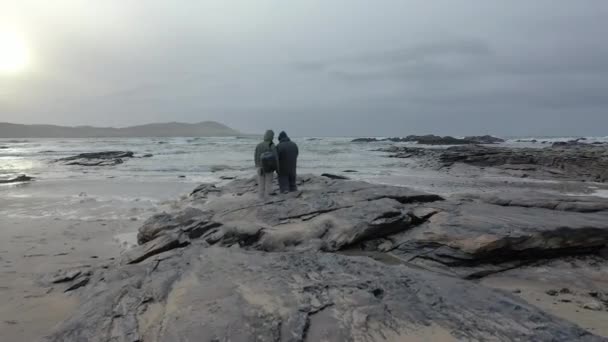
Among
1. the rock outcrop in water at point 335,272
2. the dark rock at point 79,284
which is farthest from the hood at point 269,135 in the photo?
the dark rock at point 79,284

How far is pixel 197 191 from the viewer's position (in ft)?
39.1

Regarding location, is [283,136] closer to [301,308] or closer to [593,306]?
[301,308]

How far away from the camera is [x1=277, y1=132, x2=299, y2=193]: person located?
30.9 feet

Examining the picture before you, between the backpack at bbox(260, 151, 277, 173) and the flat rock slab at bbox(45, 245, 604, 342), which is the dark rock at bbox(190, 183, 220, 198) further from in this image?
the flat rock slab at bbox(45, 245, 604, 342)

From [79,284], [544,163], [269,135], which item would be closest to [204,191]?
[269,135]

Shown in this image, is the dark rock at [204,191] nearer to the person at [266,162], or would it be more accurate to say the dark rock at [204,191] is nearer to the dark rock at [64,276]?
the person at [266,162]

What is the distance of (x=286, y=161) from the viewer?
9.39 metres

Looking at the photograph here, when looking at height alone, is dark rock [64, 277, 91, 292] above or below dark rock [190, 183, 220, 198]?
below

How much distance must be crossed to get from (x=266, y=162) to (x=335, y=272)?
519 centimetres

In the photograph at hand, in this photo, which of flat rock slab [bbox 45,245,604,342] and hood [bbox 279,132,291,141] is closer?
flat rock slab [bbox 45,245,604,342]

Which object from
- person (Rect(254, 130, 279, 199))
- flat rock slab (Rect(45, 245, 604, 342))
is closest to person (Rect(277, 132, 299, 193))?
person (Rect(254, 130, 279, 199))

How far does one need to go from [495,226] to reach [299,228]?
289 cm

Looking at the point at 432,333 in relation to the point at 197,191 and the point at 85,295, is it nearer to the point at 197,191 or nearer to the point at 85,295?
the point at 85,295

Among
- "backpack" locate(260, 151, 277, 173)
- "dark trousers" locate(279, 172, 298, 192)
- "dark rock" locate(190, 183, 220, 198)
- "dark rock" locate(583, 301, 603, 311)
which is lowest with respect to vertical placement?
"dark rock" locate(583, 301, 603, 311)
